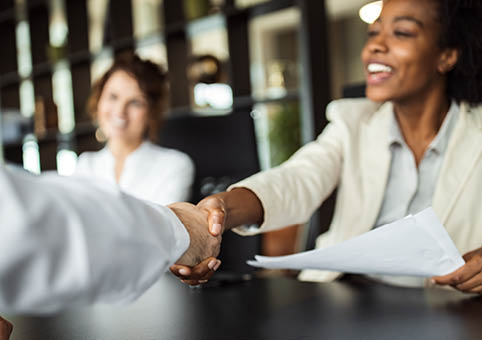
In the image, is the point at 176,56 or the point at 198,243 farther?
the point at 176,56

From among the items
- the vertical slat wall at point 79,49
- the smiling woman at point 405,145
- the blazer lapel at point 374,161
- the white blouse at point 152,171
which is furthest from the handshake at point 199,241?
the vertical slat wall at point 79,49

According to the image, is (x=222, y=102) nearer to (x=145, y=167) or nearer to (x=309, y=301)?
(x=145, y=167)

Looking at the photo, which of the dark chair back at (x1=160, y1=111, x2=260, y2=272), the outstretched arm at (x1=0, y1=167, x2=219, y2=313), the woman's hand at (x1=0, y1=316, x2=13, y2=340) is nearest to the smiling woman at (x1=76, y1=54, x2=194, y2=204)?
the dark chair back at (x1=160, y1=111, x2=260, y2=272)

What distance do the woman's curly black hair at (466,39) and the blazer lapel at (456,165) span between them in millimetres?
127

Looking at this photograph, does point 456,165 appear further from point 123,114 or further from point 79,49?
point 79,49

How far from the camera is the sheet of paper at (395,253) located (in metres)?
0.70

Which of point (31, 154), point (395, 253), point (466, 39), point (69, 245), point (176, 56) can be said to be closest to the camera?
point (69, 245)

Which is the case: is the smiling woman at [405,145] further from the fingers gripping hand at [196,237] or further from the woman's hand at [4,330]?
the woman's hand at [4,330]

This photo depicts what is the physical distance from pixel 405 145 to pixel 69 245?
104 centimetres

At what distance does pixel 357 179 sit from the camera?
4.30ft

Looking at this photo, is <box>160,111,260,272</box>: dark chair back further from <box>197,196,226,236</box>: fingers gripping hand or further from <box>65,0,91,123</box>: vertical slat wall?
<box>65,0,91,123</box>: vertical slat wall

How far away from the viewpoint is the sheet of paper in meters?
0.70

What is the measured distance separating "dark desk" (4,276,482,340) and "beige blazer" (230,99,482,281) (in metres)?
0.23

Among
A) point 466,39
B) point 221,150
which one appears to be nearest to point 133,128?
point 221,150
